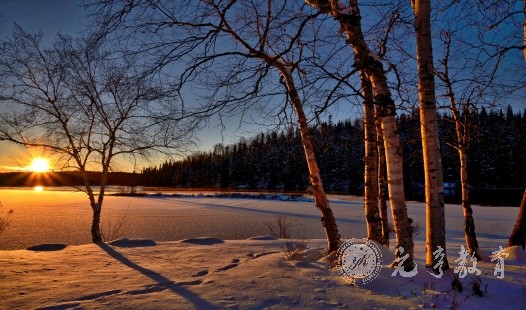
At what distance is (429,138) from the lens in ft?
13.5

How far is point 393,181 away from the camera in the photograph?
4.27 meters

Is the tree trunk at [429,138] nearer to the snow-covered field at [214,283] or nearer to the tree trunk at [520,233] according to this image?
the snow-covered field at [214,283]

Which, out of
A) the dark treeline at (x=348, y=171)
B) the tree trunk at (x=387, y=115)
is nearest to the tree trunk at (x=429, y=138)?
the tree trunk at (x=387, y=115)

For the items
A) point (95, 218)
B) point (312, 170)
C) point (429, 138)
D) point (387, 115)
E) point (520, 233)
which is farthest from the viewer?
point (95, 218)

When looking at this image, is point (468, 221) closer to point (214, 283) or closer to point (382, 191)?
point (382, 191)


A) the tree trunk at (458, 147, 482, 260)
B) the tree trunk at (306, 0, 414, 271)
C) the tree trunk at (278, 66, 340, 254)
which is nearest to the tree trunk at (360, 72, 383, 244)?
the tree trunk at (278, 66, 340, 254)

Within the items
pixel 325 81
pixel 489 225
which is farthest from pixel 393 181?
pixel 489 225

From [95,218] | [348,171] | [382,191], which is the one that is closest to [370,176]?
[382,191]

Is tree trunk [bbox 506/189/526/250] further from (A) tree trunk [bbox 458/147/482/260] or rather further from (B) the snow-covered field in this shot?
(A) tree trunk [bbox 458/147/482/260]

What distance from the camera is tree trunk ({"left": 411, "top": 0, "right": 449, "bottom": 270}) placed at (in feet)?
13.4

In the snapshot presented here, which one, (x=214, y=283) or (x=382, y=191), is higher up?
(x=382, y=191)

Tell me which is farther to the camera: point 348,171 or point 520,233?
point 348,171

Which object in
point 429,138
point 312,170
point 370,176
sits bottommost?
point 370,176

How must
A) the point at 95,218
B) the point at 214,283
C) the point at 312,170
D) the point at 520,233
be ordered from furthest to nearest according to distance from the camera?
the point at 95,218, the point at 520,233, the point at 312,170, the point at 214,283
